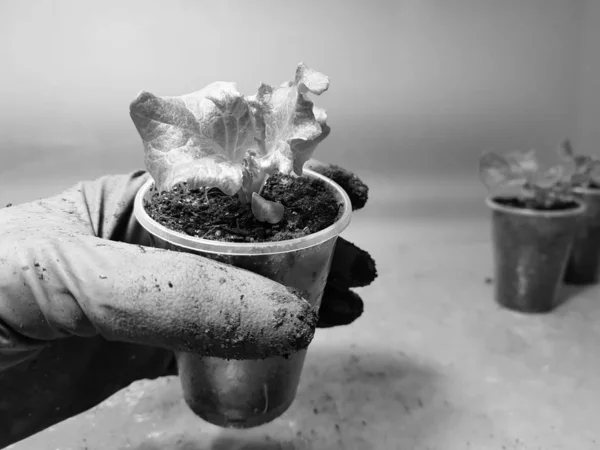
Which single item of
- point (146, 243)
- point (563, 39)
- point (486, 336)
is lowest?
point (486, 336)

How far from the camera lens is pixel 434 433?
2.88 feet

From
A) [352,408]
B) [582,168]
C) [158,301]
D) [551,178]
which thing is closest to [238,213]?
[158,301]

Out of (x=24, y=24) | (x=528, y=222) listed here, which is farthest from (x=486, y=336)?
(x=24, y=24)

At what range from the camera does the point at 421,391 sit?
99 cm

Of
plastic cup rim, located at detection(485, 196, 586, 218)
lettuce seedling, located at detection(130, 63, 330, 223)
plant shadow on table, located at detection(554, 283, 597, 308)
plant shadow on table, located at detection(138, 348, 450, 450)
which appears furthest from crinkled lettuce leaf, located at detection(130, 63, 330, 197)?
plant shadow on table, located at detection(554, 283, 597, 308)

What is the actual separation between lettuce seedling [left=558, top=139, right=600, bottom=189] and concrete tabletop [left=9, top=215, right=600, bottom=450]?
0.31 m

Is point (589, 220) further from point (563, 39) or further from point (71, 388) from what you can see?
point (71, 388)

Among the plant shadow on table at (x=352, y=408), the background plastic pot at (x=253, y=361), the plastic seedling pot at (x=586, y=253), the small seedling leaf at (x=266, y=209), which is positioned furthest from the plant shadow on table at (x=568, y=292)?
the small seedling leaf at (x=266, y=209)

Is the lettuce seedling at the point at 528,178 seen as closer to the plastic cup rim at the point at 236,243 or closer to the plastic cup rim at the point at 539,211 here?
the plastic cup rim at the point at 539,211

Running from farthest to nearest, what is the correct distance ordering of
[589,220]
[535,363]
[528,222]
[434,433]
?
[589,220]
[528,222]
[535,363]
[434,433]

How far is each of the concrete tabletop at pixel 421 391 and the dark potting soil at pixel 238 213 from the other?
0.39 meters

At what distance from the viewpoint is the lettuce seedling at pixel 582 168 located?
1.43 meters

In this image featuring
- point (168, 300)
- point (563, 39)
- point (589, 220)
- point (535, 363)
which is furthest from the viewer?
point (563, 39)

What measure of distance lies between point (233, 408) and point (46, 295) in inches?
12.3
